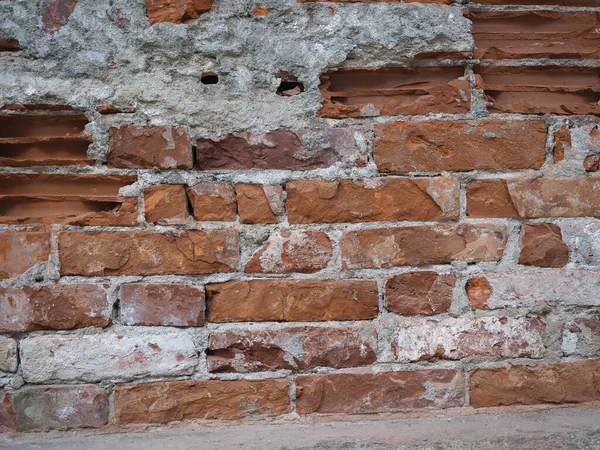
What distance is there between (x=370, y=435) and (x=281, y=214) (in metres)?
0.50

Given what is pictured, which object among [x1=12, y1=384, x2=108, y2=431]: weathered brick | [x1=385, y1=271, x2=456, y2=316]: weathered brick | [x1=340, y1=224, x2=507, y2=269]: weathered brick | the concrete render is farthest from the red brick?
[x1=12, y1=384, x2=108, y2=431]: weathered brick

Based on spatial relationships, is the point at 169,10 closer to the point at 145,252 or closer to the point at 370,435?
the point at 145,252

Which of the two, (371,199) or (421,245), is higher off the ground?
(371,199)

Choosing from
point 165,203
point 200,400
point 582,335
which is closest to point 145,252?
point 165,203

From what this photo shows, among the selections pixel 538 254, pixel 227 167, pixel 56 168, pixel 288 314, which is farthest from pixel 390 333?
pixel 56 168

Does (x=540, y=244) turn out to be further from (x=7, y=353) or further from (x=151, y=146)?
(x=7, y=353)

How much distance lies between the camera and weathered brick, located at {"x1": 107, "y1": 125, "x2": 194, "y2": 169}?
3.86 feet

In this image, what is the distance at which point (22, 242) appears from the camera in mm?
1166

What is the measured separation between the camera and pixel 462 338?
122cm

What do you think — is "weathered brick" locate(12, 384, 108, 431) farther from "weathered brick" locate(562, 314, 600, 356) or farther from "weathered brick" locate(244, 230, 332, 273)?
"weathered brick" locate(562, 314, 600, 356)

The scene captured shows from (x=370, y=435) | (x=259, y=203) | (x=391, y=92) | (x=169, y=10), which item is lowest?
(x=370, y=435)

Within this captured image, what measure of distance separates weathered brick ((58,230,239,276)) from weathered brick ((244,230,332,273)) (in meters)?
0.06

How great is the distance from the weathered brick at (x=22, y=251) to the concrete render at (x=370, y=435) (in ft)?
1.19

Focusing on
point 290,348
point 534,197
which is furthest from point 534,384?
point 290,348
